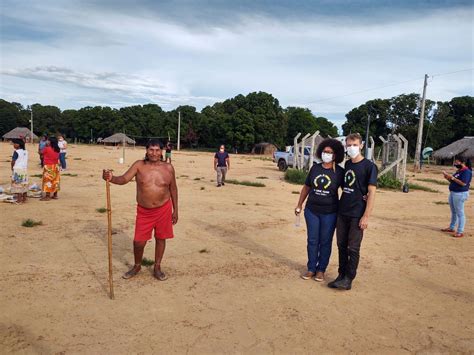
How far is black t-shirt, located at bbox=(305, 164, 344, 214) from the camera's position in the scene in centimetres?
492

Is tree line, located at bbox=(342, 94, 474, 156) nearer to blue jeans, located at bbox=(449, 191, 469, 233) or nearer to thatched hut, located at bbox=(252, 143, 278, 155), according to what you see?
thatched hut, located at bbox=(252, 143, 278, 155)

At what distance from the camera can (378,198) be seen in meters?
13.4

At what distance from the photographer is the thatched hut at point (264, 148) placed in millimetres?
59781

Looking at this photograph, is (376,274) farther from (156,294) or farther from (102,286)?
(102,286)

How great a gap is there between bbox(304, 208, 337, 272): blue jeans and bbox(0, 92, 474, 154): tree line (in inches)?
1943

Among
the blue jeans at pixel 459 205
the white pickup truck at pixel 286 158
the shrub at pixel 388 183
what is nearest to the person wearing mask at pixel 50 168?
the blue jeans at pixel 459 205

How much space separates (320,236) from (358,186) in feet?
2.87

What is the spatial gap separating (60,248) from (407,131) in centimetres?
5728

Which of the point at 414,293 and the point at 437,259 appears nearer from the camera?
the point at 414,293

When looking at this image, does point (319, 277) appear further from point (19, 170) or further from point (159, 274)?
point (19, 170)

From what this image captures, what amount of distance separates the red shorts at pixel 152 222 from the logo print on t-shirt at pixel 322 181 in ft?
6.25

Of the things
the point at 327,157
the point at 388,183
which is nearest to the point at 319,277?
the point at 327,157

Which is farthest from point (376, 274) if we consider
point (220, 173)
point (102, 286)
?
point (220, 173)

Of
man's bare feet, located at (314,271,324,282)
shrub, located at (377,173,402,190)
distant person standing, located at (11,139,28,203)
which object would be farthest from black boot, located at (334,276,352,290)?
shrub, located at (377,173,402,190)
